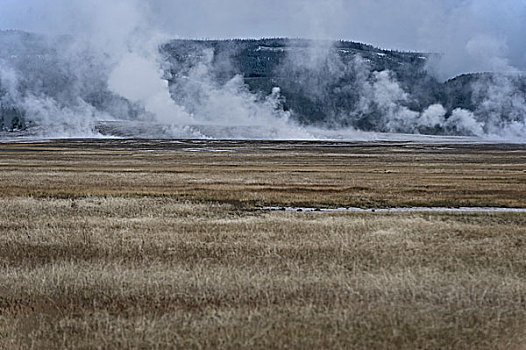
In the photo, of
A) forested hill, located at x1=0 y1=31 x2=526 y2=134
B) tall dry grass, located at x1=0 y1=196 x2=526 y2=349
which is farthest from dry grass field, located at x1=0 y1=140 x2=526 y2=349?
forested hill, located at x1=0 y1=31 x2=526 y2=134

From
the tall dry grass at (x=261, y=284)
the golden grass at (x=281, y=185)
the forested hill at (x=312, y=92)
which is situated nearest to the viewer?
the tall dry grass at (x=261, y=284)

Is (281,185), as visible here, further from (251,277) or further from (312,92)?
(312,92)

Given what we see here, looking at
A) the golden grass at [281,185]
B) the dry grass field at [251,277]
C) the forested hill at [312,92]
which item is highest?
the forested hill at [312,92]

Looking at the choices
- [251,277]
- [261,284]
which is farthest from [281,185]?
[261,284]

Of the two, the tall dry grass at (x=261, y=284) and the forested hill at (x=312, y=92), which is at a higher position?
the forested hill at (x=312, y=92)

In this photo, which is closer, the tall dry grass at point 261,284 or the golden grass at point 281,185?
the tall dry grass at point 261,284

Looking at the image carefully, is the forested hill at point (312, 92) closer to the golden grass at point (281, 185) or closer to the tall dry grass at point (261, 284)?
the golden grass at point (281, 185)

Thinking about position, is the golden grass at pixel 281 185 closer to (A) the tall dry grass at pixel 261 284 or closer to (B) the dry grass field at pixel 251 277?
(B) the dry grass field at pixel 251 277

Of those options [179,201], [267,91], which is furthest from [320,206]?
[267,91]

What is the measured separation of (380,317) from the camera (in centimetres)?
1019

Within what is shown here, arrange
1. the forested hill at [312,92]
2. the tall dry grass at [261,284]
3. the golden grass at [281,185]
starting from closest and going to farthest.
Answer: the tall dry grass at [261,284], the golden grass at [281,185], the forested hill at [312,92]

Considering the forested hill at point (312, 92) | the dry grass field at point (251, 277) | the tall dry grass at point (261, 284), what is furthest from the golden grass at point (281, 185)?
the forested hill at point (312, 92)

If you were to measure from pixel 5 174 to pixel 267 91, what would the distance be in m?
151

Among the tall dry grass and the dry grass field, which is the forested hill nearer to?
the dry grass field
